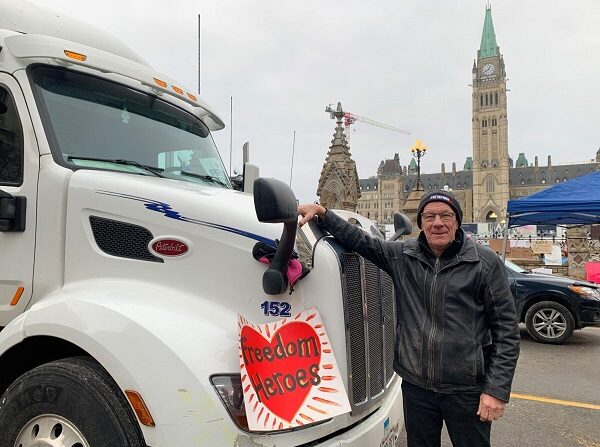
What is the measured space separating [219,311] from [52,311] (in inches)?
34.1

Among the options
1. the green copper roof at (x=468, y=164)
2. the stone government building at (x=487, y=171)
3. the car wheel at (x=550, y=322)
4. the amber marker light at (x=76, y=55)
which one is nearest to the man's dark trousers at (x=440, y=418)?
the amber marker light at (x=76, y=55)

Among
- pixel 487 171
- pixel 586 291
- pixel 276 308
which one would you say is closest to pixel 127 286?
pixel 276 308

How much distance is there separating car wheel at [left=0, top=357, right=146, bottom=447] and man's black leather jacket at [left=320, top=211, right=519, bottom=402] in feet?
4.75

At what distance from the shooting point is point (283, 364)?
2395 millimetres

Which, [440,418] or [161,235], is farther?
[440,418]

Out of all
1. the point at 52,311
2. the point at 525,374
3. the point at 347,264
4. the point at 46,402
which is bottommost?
the point at 525,374

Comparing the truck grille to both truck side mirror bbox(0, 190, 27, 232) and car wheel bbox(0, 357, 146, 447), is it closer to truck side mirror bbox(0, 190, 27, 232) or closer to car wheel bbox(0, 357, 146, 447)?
car wheel bbox(0, 357, 146, 447)

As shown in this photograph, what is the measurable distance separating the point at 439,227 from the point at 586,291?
7430 mm

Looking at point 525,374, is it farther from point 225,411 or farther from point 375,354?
point 225,411

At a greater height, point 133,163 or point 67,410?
point 133,163

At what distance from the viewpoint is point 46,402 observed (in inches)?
94.9

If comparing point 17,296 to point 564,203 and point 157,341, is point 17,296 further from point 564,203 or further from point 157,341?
point 564,203

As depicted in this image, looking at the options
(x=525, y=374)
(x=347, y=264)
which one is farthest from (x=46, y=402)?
(x=525, y=374)

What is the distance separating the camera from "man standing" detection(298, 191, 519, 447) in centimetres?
260
